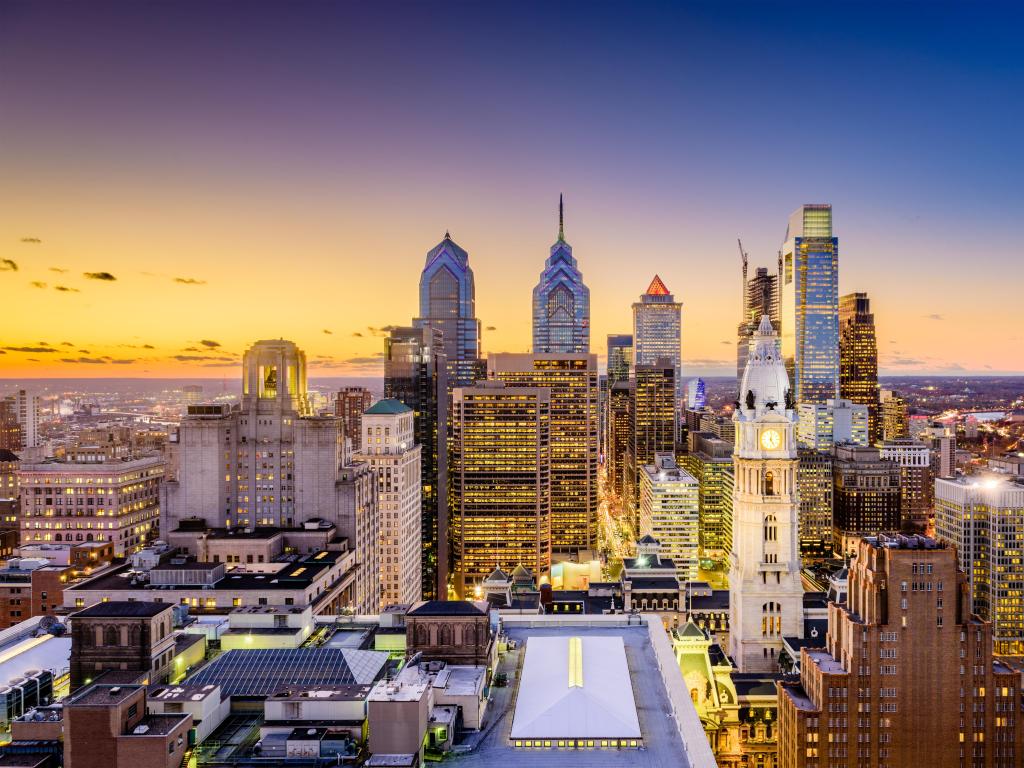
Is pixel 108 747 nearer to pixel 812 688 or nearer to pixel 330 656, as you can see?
pixel 330 656

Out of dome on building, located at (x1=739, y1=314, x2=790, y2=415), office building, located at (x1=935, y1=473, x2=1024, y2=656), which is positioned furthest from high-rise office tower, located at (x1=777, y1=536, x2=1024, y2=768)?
office building, located at (x1=935, y1=473, x2=1024, y2=656)

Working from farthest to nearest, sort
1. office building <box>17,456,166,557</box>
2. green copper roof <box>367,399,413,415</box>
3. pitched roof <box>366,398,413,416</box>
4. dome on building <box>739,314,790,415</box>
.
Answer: green copper roof <box>367,399,413,415</box>, pitched roof <box>366,398,413,416</box>, office building <box>17,456,166,557</box>, dome on building <box>739,314,790,415</box>

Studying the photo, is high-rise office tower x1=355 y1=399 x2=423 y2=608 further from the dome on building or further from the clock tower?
the dome on building

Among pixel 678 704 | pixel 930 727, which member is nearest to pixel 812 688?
pixel 930 727

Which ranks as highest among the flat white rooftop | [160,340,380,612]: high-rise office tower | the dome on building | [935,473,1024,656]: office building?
the dome on building

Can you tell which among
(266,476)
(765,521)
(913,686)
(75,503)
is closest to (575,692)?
(913,686)
